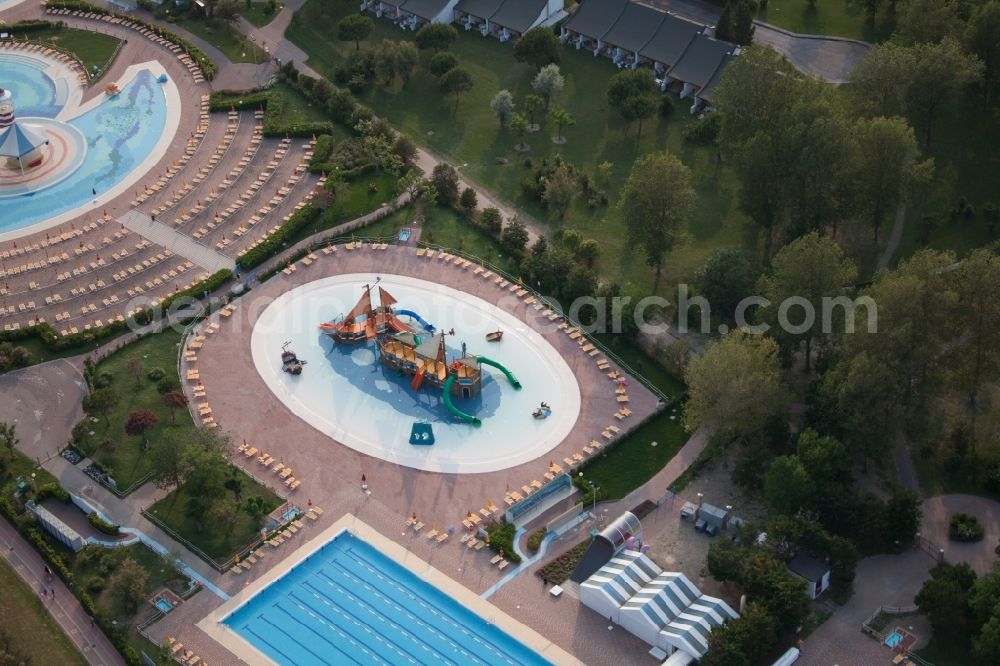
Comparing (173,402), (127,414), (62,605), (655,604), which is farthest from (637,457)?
(62,605)

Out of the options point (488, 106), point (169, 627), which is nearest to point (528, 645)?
point (169, 627)

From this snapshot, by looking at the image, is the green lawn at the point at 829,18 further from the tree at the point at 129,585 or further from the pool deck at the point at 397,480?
the tree at the point at 129,585

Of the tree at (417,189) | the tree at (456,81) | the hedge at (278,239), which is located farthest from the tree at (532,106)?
the hedge at (278,239)

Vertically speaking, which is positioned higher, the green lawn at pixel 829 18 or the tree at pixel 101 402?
the green lawn at pixel 829 18

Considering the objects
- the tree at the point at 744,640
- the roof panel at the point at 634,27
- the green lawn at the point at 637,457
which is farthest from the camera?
the roof panel at the point at 634,27

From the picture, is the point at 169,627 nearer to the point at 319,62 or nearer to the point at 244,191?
the point at 244,191

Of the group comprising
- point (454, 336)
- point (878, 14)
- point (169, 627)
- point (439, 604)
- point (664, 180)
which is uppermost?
point (878, 14)
